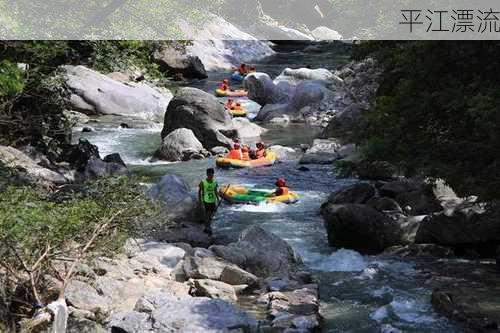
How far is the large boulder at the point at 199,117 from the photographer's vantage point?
2298cm

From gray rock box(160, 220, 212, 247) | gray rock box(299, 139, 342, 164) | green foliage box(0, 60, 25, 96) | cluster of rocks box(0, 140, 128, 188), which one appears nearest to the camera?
green foliage box(0, 60, 25, 96)

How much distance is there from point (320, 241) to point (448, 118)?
6.01m

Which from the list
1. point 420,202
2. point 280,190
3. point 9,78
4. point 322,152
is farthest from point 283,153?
point 9,78

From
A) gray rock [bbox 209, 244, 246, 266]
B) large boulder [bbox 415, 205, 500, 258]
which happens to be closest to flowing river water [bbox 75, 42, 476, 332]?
large boulder [bbox 415, 205, 500, 258]

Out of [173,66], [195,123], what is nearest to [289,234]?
[195,123]

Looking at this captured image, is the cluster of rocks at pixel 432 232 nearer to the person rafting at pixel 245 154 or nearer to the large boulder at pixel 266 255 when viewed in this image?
the large boulder at pixel 266 255

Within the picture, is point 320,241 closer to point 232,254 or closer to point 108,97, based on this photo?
point 232,254

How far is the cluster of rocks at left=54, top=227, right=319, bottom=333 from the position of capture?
836 cm

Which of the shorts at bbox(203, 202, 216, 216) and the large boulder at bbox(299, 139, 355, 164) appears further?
the large boulder at bbox(299, 139, 355, 164)

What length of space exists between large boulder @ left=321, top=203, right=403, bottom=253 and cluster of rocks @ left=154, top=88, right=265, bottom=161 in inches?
345

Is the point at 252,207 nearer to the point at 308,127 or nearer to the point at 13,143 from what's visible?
the point at 13,143

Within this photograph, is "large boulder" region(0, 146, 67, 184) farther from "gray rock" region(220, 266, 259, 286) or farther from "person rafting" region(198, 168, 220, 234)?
"gray rock" region(220, 266, 259, 286)

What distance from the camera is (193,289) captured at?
1024 cm

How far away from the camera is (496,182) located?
7.45 m
